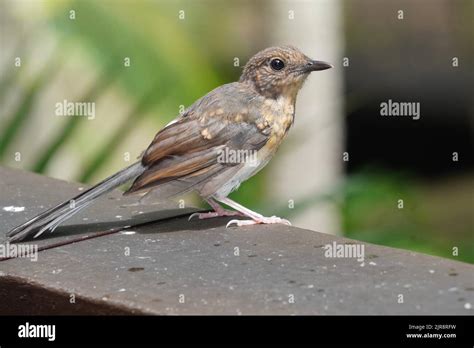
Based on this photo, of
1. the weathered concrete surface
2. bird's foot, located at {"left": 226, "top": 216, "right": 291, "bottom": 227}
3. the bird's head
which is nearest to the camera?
the weathered concrete surface

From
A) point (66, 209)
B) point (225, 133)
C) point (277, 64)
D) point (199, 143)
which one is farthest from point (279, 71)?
point (66, 209)

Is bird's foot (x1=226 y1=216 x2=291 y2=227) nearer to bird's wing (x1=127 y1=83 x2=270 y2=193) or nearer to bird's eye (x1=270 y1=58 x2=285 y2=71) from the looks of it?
bird's wing (x1=127 y1=83 x2=270 y2=193)

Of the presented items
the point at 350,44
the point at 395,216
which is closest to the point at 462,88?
the point at 350,44

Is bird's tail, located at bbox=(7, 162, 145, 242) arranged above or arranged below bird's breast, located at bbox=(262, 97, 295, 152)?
below

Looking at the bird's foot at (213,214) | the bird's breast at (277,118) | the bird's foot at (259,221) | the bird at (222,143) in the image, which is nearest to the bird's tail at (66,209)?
the bird at (222,143)

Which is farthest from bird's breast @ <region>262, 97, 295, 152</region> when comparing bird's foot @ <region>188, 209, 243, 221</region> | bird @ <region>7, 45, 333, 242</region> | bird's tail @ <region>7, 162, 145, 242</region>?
bird's tail @ <region>7, 162, 145, 242</region>

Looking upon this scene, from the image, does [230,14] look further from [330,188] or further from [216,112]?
[216,112]

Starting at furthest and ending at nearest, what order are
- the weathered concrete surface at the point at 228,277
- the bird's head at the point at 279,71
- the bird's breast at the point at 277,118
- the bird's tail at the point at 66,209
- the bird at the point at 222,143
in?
the bird's head at the point at 279,71
the bird's breast at the point at 277,118
the bird at the point at 222,143
the bird's tail at the point at 66,209
the weathered concrete surface at the point at 228,277

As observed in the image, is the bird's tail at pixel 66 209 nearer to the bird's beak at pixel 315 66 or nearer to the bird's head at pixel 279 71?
the bird's head at pixel 279 71

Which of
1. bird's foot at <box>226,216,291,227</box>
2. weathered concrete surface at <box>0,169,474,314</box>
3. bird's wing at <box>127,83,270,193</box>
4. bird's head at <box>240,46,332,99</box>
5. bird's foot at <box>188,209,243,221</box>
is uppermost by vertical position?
bird's head at <box>240,46,332,99</box>
